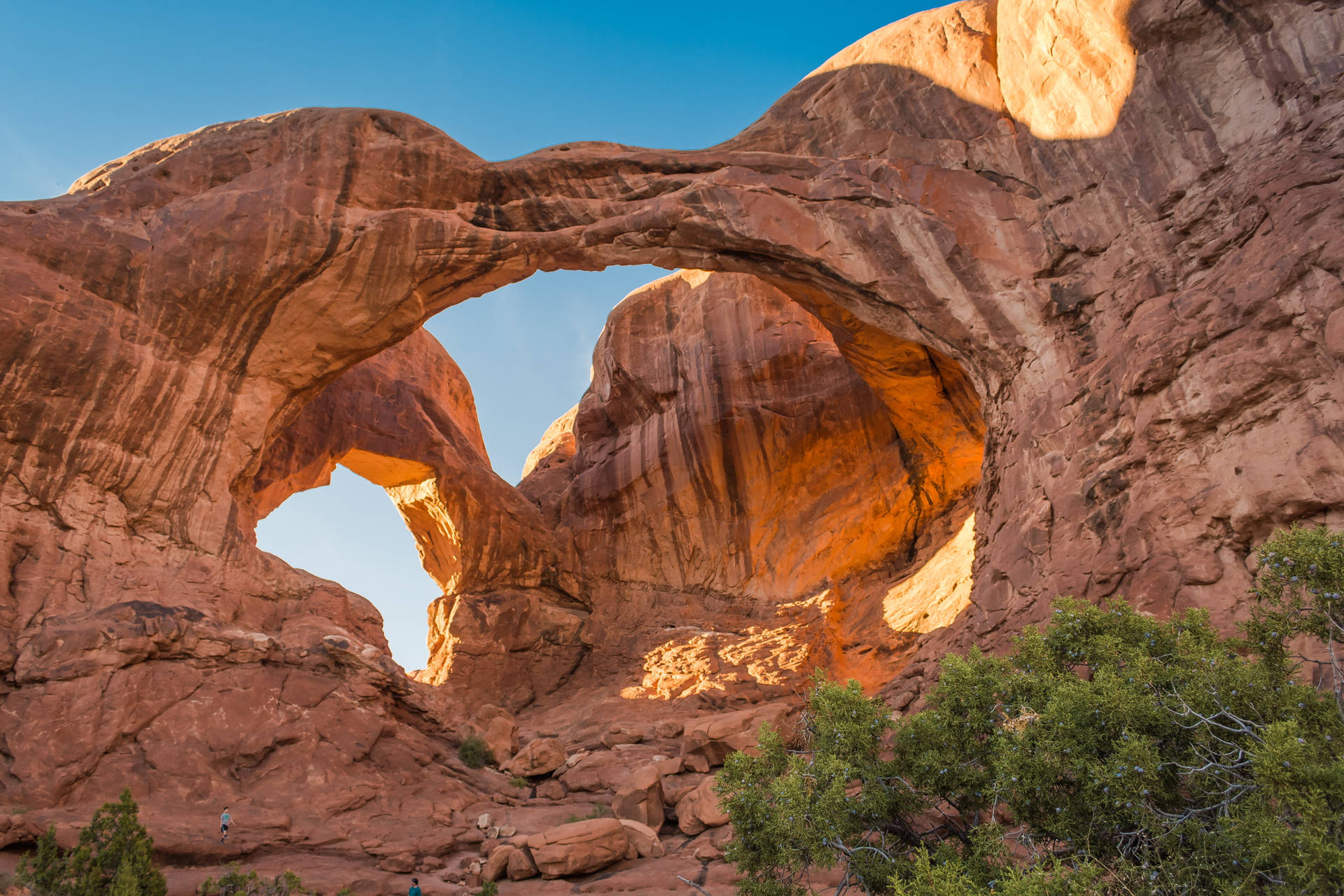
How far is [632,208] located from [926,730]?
50.9 feet

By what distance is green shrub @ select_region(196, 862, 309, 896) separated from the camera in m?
11.2

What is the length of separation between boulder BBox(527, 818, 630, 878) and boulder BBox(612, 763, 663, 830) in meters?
1.70

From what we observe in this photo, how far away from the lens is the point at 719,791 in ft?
34.9

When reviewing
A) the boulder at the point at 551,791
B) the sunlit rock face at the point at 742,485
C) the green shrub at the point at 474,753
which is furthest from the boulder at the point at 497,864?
the sunlit rock face at the point at 742,485

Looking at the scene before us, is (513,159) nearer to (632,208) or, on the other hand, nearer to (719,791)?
(632,208)

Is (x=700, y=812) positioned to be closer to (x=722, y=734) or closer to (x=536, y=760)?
(x=722, y=734)

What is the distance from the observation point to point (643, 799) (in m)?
15.5

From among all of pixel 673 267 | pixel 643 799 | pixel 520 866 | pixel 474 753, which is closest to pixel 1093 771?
pixel 520 866

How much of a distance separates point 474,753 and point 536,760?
5.09ft

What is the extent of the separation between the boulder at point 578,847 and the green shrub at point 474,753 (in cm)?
534

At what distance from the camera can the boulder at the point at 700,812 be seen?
1461 cm

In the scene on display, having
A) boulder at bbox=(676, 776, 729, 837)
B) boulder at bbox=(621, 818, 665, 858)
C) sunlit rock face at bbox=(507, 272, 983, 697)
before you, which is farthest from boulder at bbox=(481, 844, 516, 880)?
sunlit rock face at bbox=(507, 272, 983, 697)

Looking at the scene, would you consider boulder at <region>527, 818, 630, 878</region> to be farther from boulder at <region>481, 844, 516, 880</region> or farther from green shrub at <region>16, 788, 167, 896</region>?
green shrub at <region>16, 788, 167, 896</region>

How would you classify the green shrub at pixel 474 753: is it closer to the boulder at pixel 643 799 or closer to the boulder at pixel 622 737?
the boulder at pixel 622 737
